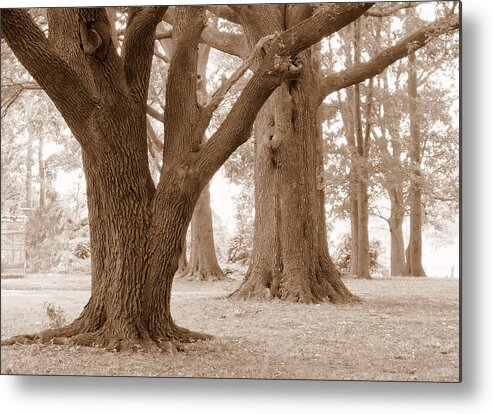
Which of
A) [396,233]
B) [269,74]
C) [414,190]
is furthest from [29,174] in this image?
[414,190]

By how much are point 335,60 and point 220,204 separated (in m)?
1.57

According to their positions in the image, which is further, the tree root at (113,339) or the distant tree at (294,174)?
the distant tree at (294,174)

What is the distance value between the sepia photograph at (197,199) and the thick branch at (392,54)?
15 mm

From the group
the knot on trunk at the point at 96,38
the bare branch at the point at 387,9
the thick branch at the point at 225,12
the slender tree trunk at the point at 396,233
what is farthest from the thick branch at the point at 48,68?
the slender tree trunk at the point at 396,233

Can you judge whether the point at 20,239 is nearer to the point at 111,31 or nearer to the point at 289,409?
the point at 111,31

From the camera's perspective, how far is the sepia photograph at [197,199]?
505 centimetres

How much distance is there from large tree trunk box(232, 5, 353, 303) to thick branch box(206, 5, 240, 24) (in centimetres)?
17

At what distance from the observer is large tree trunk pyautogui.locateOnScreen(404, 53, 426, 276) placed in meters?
5.07

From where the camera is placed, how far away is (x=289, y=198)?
686 centimetres

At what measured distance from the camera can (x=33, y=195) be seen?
5.32 metres

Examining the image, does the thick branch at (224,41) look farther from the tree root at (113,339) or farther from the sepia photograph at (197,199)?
the tree root at (113,339)

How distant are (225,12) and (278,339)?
2736mm

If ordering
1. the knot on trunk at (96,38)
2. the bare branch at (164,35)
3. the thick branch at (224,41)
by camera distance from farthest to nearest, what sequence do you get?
1. the thick branch at (224,41)
2. the bare branch at (164,35)
3. the knot on trunk at (96,38)

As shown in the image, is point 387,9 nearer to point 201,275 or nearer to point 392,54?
point 392,54
